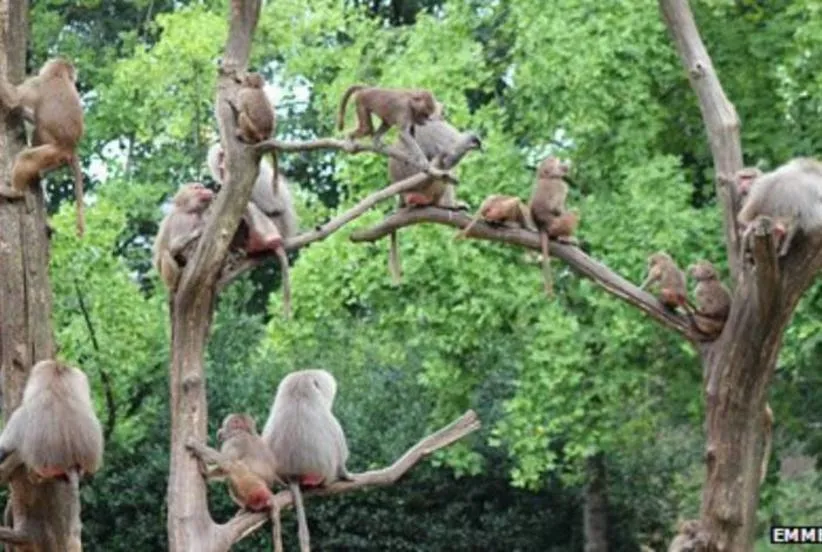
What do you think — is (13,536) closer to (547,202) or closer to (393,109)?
(393,109)

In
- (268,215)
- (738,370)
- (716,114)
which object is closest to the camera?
(738,370)

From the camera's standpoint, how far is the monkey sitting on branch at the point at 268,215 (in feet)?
32.5

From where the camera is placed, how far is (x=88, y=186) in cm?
2355

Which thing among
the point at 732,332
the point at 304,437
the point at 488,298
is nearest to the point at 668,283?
the point at 732,332

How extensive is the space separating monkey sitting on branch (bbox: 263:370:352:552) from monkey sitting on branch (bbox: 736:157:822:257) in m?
2.49

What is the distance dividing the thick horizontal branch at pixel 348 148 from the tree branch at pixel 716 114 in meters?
1.47

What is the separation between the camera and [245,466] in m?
9.84

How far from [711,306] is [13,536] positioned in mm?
3896

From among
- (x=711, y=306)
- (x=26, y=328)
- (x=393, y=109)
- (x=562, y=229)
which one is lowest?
(x=711, y=306)

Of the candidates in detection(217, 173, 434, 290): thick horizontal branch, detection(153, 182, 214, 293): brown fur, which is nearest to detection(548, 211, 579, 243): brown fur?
detection(217, 173, 434, 290): thick horizontal branch

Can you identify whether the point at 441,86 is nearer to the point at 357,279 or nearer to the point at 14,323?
the point at 357,279

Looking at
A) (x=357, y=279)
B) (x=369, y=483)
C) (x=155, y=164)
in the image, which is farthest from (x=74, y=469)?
(x=155, y=164)

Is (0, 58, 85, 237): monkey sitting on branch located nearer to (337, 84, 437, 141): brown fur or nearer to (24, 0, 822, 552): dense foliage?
(337, 84, 437, 141): brown fur

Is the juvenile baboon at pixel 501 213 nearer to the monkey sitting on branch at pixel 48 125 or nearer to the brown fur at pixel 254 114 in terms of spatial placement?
the brown fur at pixel 254 114
